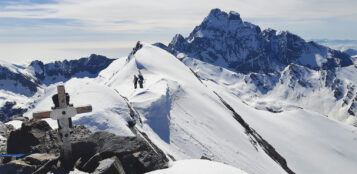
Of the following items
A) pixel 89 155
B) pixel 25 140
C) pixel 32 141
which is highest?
pixel 89 155

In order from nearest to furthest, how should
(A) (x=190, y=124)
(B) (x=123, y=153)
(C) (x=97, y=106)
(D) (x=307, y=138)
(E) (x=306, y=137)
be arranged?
(B) (x=123, y=153), (C) (x=97, y=106), (A) (x=190, y=124), (D) (x=307, y=138), (E) (x=306, y=137)

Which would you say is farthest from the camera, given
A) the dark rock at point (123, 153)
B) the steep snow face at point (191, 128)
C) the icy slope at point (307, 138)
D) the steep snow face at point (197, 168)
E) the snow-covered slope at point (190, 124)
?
the icy slope at point (307, 138)

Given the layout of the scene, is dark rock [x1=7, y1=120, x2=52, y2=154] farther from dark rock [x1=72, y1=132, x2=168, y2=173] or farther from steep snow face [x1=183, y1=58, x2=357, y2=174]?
steep snow face [x1=183, y1=58, x2=357, y2=174]

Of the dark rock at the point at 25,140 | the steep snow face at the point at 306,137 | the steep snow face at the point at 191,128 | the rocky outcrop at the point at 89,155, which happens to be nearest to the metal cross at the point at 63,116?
the rocky outcrop at the point at 89,155

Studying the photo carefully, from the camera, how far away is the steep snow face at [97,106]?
24453 millimetres

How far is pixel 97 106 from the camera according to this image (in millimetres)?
28047

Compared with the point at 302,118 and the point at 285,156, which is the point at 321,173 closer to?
the point at 285,156

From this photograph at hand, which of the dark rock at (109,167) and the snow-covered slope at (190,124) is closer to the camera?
the dark rock at (109,167)

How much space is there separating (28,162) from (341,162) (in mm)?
68454

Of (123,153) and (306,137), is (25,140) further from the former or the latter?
(306,137)

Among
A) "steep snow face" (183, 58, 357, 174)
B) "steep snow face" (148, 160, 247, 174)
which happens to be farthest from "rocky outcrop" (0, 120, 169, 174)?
"steep snow face" (183, 58, 357, 174)

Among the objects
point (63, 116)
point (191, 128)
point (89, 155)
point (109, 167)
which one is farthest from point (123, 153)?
point (191, 128)

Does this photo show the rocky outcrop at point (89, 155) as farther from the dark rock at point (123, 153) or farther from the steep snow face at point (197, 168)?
the steep snow face at point (197, 168)

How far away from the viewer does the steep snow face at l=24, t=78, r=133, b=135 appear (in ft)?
80.2
